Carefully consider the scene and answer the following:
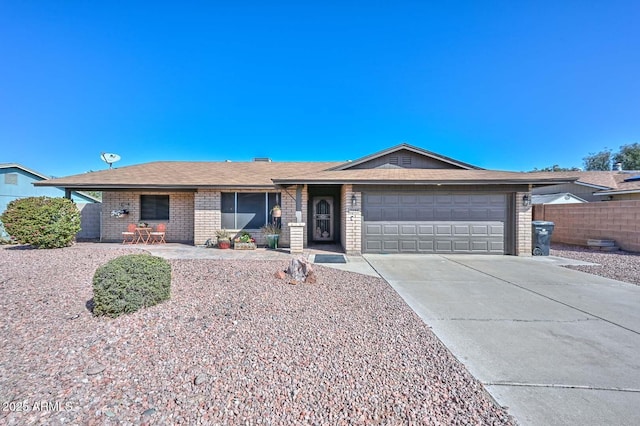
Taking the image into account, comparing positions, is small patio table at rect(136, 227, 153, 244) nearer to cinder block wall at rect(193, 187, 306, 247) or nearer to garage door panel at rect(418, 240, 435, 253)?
cinder block wall at rect(193, 187, 306, 247)

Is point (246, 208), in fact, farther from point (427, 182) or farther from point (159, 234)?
point (427, 182)

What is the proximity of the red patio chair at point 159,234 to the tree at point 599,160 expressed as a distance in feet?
205

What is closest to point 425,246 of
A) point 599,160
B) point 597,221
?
point 597,221

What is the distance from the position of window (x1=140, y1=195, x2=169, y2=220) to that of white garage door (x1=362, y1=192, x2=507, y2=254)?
8.64 m

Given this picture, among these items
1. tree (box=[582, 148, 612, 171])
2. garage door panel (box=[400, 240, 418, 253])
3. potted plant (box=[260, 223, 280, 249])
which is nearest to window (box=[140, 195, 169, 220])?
potted plant (box=[260, 223, 280, 249])

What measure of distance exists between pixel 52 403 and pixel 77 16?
1125 cm

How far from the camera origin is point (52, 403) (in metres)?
1.99

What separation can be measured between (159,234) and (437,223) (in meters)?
10.9

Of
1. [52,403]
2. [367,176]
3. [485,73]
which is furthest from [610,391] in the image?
[485,73]

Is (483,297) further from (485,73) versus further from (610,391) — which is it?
(485,73)

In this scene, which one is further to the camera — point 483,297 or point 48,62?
point 48,62

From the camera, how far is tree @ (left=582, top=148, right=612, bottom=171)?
1715 inches

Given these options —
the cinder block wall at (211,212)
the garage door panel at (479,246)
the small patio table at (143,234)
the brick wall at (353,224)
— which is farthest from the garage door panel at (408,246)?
the small patio table at (143,234)

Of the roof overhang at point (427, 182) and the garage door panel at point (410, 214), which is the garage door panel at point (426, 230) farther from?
the roof overhang at point (427, 182)
